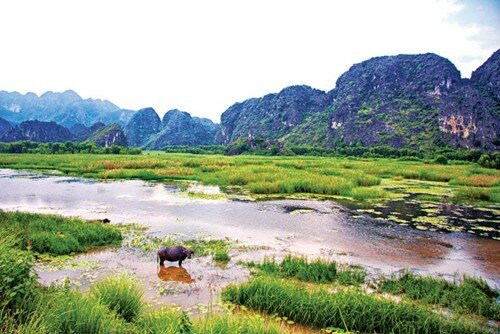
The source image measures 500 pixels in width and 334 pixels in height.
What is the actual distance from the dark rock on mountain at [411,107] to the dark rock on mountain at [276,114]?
14.1m

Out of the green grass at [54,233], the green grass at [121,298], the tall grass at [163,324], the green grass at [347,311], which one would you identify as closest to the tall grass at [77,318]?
the tall grass at [163,324]

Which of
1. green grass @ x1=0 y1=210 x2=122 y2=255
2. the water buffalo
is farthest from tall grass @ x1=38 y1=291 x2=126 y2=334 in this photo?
green grass @ x1=0 y1=210 x2=122 y2=255

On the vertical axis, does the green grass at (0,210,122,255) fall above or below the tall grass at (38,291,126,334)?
below

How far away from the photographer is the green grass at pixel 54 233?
960 cm

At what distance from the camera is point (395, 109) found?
11238 centimetres

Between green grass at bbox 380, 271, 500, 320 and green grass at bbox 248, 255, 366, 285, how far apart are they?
0.70 metres

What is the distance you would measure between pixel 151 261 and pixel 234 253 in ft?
7.66

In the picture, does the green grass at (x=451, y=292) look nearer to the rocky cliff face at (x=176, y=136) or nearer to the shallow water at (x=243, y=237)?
the shallow water at (x=243, y=237)

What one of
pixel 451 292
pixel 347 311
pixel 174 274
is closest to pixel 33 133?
pixel 174 274

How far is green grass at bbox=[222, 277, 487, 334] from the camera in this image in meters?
5.75

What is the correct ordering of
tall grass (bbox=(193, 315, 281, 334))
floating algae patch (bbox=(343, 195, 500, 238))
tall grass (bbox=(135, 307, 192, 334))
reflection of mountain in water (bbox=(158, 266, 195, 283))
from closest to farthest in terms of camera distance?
1. tall grass (bbox=(135, 307, 192, 334))
2. tall grass (bbox=(193, 315, 281, 334))
3. reflection of mountain in water (bbox=(158, 266, 195, 283))
4. floating algae patch (bbox=(343, 195, 500, 238))

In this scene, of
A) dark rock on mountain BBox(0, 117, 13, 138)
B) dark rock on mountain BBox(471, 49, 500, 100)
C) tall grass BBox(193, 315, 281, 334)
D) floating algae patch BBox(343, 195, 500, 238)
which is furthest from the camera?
dark rock on mountain BBox(0, 117, 13, 138)

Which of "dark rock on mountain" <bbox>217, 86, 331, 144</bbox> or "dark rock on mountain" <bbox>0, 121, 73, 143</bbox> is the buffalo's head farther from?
"dark rock on mountain" <bbox>217, 86, 331, 144</bbox>

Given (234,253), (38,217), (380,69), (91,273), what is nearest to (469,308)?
(234,253)
